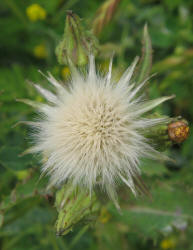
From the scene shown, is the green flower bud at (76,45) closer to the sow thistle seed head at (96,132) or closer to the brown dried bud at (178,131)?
the sow thistle seed head at (96,132)

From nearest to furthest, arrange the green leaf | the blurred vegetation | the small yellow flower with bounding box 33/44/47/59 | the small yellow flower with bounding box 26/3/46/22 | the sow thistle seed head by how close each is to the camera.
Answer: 1. the sow thistle seed head
2. the green leaf
3. the blurred vegetation
4. the small yellow flower with bounding box 26/3/46/22
5. the small yellow flower with bounding box 33/44/47/59

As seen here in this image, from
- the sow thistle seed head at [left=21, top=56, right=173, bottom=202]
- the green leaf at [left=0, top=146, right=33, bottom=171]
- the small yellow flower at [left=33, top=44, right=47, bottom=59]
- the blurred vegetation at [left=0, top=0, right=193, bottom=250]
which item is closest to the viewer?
the sow thistle seed head at [left=21, top=56, right=173, bottom=202]

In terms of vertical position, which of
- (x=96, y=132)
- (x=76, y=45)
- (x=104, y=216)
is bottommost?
(x=104, y=216)

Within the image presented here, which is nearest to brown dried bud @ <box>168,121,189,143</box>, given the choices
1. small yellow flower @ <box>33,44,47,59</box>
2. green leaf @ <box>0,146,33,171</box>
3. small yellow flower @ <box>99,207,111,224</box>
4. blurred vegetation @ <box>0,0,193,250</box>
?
blurred vegetation @ <box>0,0,193,250</box>

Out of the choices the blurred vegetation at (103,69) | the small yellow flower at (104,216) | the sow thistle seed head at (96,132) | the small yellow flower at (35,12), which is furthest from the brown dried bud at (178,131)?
the small yellow flower at (35,12)

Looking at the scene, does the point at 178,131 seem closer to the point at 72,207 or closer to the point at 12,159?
the point at 72,207

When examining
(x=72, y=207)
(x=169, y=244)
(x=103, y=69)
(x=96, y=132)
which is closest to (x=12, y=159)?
(x=72, y=207)

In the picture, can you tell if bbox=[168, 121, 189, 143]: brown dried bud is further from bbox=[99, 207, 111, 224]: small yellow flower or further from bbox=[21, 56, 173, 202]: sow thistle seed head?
bbox=[99, 207, 111, 224]: small yellow flower

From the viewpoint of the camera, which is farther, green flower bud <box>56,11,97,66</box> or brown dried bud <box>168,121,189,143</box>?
green flower bud <box>56,11,97,66</box>
